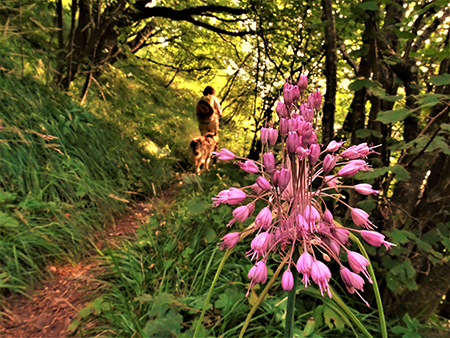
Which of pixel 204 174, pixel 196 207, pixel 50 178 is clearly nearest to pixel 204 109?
pixel 204 174

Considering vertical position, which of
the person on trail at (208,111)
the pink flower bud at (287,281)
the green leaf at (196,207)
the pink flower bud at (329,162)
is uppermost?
the pink flower bud at (329,162)

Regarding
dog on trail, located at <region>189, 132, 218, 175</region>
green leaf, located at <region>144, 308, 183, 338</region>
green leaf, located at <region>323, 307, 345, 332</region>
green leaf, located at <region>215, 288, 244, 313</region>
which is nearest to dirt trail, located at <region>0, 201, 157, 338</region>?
green leaf, located at <region>144, 308, 183, 338</region>

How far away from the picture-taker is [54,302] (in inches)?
91.6

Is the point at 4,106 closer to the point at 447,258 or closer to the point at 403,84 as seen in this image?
the point at 403,84

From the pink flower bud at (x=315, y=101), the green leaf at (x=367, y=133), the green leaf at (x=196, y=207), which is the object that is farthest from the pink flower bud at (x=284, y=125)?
the green leaf at (x=196, y=207)

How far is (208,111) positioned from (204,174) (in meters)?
1.77

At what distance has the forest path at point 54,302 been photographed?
82.4 inches

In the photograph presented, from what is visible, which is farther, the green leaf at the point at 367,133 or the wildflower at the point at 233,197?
the green leaf at the point at 367,133

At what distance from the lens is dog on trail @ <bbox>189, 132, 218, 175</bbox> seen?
17.9 ft

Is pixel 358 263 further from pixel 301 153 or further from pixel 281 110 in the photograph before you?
pixel 281 110

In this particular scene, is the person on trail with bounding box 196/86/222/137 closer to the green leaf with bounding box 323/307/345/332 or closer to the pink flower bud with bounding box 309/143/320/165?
the green leaf with bounding box 323/307/345/332

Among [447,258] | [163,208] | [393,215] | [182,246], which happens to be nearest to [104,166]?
[163,208]

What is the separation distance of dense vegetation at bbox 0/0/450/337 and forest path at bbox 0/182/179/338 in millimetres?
96

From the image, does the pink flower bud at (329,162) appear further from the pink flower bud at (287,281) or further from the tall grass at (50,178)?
the tall grass at (50,178)
